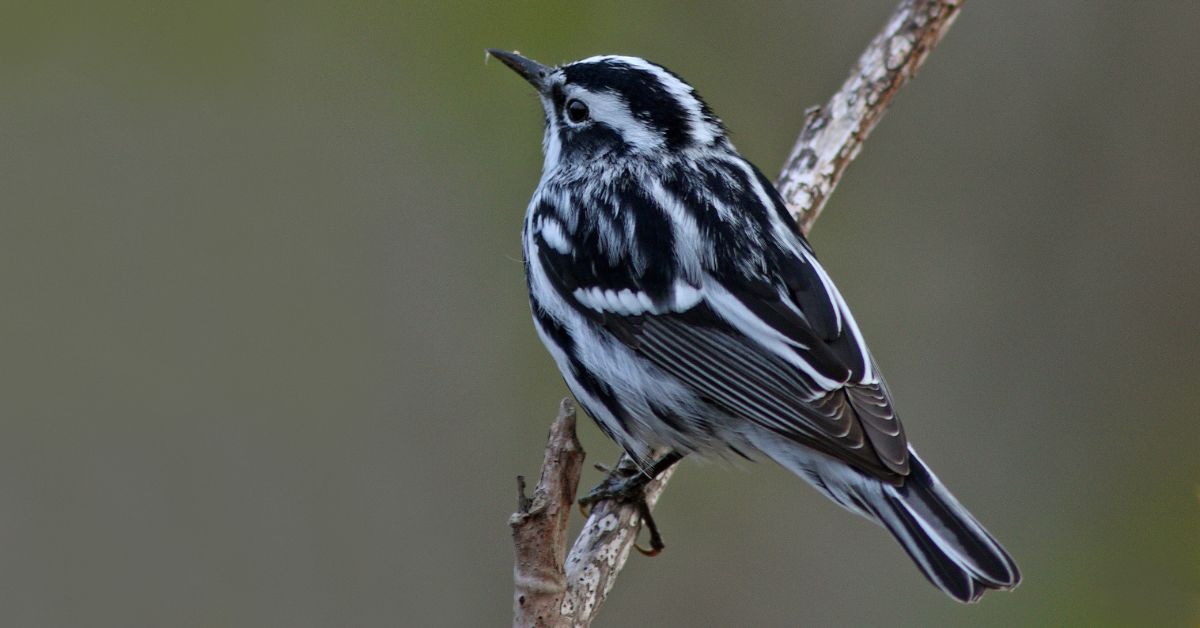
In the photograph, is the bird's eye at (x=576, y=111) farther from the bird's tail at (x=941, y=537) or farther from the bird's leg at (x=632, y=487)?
the bird's tail at (x=941, y=537)

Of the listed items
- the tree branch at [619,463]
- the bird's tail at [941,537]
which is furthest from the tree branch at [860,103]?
the bird's tail at [941,537]

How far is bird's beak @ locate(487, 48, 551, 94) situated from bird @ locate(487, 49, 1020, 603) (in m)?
0.29

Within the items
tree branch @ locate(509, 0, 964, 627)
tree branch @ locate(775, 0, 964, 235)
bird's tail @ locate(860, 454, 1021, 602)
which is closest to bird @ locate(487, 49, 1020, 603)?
bird's tail @ locate(860, 454, 1021, 602)

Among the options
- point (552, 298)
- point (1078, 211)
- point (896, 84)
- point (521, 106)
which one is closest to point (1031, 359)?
point (1078, 211)

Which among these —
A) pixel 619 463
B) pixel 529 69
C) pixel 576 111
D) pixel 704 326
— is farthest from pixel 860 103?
pixel 619 463

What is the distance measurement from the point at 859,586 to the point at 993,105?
109 inches

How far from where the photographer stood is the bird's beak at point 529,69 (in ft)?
16.0

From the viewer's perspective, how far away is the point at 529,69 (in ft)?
16.1

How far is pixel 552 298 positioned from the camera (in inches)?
165

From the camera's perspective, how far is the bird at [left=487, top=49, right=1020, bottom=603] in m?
3.58

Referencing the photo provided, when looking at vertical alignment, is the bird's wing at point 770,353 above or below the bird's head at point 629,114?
below

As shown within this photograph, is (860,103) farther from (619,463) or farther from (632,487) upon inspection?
(632,487)

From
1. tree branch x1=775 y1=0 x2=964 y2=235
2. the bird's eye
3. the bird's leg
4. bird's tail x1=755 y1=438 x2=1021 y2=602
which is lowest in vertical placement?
the bird's leg

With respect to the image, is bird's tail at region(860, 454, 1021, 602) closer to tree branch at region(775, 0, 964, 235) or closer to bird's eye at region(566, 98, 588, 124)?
tree branch at region(775, 0, 964, 235)
